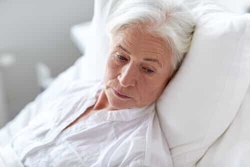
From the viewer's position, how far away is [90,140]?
1047mm

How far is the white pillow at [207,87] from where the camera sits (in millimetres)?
934

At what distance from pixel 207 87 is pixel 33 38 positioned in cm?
104

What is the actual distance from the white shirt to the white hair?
0.56 ft

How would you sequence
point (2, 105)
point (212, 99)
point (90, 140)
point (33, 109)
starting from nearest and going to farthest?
point (212, 99)
point (90, 140)
point (33, 109)
point (2, 105)

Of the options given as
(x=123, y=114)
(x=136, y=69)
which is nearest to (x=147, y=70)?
(x=136, y=69)

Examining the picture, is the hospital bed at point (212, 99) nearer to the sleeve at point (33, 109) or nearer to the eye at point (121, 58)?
the eye at point (121, 58)

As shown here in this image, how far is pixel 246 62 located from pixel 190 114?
17 centimetres

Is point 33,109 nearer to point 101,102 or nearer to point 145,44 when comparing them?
point 101,102

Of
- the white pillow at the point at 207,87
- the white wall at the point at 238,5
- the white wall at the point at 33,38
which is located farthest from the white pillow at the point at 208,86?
the white wall at the point at 33,38

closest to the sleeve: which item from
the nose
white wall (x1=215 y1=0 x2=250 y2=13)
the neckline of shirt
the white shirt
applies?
the white shirt

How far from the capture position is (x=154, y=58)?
3.17 ft

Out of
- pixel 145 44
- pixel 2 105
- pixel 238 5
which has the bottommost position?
pixel 2 105

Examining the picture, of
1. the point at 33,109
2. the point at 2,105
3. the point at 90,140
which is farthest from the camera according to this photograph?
the point at 2,105

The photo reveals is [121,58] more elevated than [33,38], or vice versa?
[121,58]
